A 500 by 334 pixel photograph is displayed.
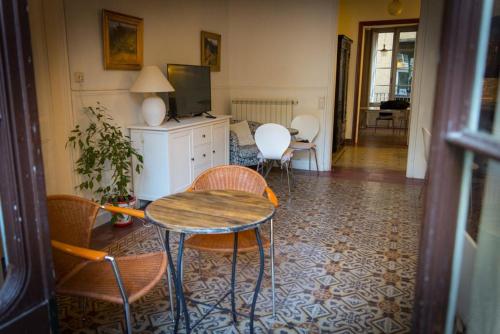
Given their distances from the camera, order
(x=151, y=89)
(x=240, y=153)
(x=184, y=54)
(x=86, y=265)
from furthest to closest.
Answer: (x=240, y=153) < (x=184, y=54) < (x=151, y=89) < (x=86, y=265)

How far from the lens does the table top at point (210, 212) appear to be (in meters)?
1.76

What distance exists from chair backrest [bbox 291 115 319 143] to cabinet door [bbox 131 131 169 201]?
2454 millimetres

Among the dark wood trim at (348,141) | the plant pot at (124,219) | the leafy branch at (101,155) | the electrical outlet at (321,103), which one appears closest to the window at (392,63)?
the dark wood trim at (348,141)

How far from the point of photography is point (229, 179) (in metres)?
2.56

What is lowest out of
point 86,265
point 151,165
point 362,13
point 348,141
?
point 348,141

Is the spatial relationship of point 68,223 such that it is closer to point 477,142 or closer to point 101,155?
point 101,155

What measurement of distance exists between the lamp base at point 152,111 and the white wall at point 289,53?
100 inches

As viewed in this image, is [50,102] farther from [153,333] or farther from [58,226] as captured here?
[153,333]

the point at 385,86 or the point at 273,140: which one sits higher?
the point at 385,86

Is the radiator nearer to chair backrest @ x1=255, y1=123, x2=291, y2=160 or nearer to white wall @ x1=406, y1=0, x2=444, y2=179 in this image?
chair backrest @ x1=255, y1=123, x2=291, y2=160

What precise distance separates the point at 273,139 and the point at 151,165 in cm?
147

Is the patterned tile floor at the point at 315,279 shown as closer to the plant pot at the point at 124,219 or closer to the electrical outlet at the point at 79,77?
the plant pot at the point at 124,219

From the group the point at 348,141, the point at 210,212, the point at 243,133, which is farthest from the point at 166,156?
the point at 348,141

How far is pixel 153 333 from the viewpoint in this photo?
213cm
